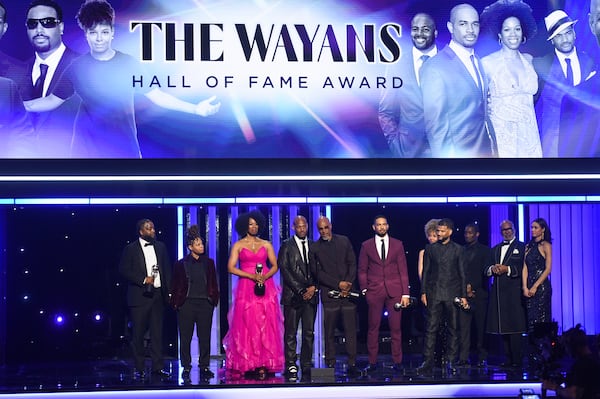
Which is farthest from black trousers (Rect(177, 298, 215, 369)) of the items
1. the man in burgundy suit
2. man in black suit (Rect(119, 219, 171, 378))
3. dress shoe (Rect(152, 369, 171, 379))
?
the man in burgundy suit

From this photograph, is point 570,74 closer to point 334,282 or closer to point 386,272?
point 386,272

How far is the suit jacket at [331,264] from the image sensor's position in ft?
33.1

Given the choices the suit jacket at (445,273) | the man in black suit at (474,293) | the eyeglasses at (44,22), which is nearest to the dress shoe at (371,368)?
the suit jacket at (445,273)

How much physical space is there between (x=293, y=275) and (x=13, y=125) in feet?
11.0

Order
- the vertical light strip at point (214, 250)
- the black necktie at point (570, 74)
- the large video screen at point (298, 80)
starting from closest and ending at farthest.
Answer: the large video screen at point (298, 80) → the black necktie at point (570, 74) → the vertical light strip at point (214, 250)

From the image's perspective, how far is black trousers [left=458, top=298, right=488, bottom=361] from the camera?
1061cm

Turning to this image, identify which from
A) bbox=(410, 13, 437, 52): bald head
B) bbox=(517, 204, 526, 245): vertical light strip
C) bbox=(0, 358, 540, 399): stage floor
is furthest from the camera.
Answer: bbox=(517, 204, 526, 245): vertical light strip

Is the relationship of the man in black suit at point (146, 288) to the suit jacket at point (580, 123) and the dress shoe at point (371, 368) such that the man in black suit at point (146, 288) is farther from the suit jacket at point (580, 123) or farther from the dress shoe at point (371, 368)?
the suit jacket at point (580, 123)

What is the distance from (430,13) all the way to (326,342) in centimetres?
378

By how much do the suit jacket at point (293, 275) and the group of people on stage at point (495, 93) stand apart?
1.81 m

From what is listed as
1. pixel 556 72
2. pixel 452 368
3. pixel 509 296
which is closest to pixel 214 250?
pixel 452 368

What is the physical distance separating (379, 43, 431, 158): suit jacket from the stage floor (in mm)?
2448

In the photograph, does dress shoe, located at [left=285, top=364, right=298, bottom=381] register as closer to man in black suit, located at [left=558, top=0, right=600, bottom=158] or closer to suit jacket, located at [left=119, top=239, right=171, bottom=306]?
suit jacket, located at [left=119, top=239, right=171, bottom=306]

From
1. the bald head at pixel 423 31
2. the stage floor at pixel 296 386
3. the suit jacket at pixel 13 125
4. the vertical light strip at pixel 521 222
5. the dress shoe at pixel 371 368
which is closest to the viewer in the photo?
the stage floor at pixel 296 386
